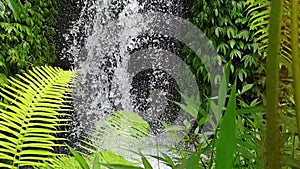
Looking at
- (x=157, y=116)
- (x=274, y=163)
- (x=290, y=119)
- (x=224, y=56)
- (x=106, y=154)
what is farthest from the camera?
(x=157, y=116)

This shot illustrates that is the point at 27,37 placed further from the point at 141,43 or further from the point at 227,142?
the point at 227,142

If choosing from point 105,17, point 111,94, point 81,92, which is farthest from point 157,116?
point 105,17

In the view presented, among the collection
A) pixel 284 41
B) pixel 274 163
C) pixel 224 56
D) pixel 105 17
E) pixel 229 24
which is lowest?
pixel 274 163

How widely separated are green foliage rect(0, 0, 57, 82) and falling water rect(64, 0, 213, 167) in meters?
0.25

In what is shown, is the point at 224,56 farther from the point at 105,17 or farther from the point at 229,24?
the point at 105,17

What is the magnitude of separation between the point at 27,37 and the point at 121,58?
33.3 inches

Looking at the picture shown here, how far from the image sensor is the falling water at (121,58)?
135 inches

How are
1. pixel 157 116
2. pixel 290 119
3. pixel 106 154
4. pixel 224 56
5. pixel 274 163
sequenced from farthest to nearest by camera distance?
1. pixel 157 116
2. pixel 224 56
3. pixel 106 154
4. pixel 290 119
5. pixel 274 163

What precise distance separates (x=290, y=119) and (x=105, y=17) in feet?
10.8

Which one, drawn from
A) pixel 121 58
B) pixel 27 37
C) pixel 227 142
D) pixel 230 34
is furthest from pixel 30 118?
pixel 121 58

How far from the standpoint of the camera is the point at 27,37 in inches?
112

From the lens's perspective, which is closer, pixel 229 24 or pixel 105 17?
pixel 229 24

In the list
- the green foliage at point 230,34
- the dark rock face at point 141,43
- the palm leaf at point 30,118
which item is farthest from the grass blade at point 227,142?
the dark rock face at point 141,43

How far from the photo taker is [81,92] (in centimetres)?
348
